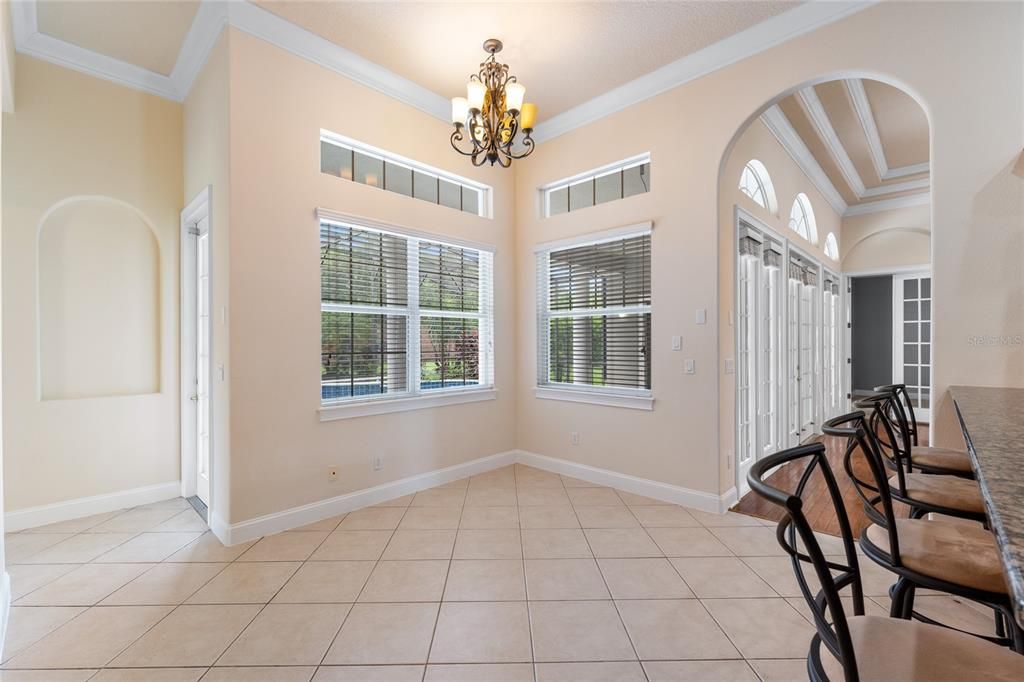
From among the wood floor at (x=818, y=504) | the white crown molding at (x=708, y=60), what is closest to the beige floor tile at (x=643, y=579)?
the wood floor at (x=818, y=504)

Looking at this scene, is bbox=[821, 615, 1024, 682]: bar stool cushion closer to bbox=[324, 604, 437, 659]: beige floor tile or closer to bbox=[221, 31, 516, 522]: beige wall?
bbox=[324, 604, 437, 659]: beige floor tile

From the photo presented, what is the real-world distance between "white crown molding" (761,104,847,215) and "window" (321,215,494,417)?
288cm

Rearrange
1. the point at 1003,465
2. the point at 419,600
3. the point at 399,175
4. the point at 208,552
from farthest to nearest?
the point at 399,175 < the point at 208,552 < the point at 419,600 < the point at 1003,465

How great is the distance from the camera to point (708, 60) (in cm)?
328

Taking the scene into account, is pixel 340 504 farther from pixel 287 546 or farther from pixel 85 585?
pixel 85 585

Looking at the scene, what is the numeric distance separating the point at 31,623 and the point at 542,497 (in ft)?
9.48

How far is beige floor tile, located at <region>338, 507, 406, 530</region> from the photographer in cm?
309

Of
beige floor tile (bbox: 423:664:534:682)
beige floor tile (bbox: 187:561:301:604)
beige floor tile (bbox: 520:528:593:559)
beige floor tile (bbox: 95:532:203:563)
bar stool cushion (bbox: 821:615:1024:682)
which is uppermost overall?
bar stool cushion (bbox: 821:615:1024:682)

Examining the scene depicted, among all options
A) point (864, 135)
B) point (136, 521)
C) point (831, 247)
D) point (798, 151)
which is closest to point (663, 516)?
point (136, 521)

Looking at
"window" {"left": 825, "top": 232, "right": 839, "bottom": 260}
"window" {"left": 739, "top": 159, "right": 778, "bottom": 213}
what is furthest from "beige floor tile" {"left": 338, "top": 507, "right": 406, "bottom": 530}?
"window" {"left": 825, "top": 232, "right": 839, "bottom": 260}

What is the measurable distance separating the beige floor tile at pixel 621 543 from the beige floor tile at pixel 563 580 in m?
0.18

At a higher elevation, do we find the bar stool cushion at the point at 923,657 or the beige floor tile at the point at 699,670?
the bar stool cushion at the point at 923,657

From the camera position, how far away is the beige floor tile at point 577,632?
6.09 ft

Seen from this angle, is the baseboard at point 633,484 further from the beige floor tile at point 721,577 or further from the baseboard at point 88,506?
the baseboard at point 88,506
